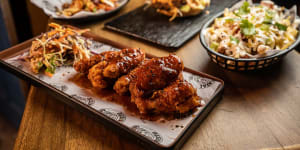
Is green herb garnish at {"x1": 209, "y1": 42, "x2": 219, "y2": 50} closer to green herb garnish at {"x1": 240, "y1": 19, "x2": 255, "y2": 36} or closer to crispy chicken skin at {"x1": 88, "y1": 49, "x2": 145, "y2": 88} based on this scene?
green herb garnish at {"x1": 240, "y1": 19, "x2": 255, "y2": 36}

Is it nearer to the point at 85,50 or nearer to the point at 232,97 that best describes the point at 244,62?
the point at 232,97

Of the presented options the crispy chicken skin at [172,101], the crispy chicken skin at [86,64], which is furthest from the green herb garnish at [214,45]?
the crispy chicken skin at [86,64]

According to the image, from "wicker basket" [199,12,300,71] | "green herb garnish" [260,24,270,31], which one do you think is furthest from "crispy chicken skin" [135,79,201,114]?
"green herb garnish" [260,24,270,31]

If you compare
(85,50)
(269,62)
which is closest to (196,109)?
(269,62)

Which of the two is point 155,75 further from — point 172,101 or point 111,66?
point 111,66

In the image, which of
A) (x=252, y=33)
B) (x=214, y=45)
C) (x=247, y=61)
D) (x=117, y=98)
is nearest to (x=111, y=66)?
(x=117, y=98)

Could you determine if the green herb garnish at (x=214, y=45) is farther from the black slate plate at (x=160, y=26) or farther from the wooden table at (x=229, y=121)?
the black slate plate at (x=160, y=26)
